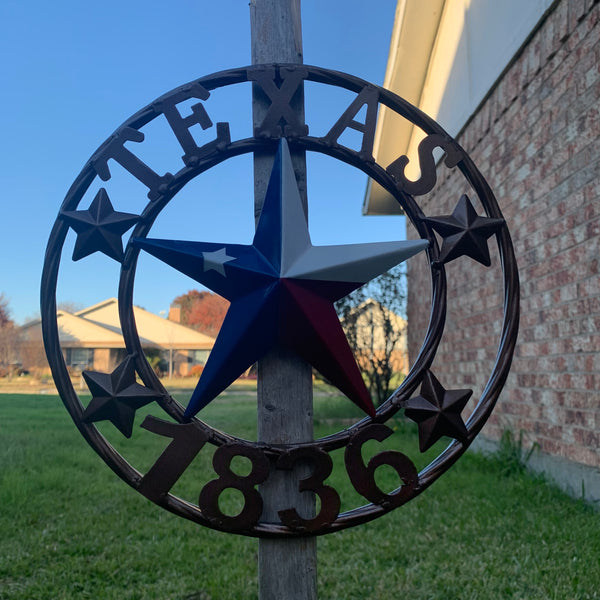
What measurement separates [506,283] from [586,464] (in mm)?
1936

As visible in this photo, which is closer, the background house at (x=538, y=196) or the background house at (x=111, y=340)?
the background house at (x=538, y=196)

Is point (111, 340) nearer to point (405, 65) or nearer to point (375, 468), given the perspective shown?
point (405, 65)

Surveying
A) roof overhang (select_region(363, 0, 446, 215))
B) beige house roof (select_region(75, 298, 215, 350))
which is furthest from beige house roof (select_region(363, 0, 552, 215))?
beige house roof (select_region(75, 298, 215, 350))

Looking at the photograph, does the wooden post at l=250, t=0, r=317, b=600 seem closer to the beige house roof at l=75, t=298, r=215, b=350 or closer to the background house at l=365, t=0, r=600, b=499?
the background house at l=365, t=0, r=600, b=499

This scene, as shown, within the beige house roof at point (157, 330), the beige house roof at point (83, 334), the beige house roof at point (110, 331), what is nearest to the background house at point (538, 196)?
the beige house roof at point (110, 331)

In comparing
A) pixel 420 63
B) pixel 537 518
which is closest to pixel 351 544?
pixel 537 518

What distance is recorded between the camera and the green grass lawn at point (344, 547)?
8.29 ft

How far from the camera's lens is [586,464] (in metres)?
3.31

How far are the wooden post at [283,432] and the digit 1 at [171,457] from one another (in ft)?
0.83

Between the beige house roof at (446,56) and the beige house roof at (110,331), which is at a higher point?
the beige house roof at (446,56)

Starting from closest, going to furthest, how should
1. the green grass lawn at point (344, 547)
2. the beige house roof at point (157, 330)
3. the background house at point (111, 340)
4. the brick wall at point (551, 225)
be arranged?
the green grass lawn at point (344, 547) < the brick wall at point (551, 225) < the background house at point (111, 340) < the beige house roof at point (157, 330)

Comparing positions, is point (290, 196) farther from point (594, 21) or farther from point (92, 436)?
point (594, 21)

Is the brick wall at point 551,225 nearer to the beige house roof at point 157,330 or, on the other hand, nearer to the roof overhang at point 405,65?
the roof overhang at point 405,65

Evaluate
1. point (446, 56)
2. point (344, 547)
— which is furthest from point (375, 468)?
point (446, 56)
